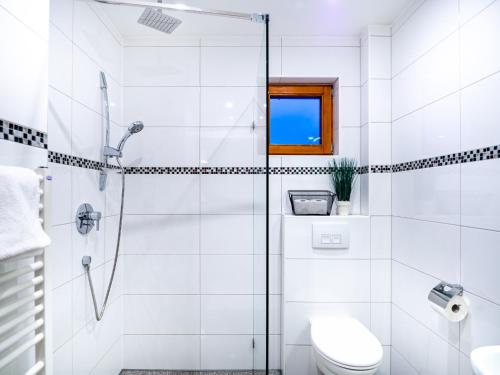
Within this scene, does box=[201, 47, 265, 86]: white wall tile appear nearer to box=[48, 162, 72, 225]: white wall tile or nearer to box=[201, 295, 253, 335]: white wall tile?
box=[48, 162, 72, 225]: white wall tile

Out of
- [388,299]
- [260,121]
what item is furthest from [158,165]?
[388,299]

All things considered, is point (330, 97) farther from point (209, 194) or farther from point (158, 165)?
point (158, 165)

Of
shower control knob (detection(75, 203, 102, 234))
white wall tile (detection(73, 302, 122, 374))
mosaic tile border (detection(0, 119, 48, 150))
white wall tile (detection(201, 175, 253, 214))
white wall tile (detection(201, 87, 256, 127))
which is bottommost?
white wall tile (detection(73, 302, 122, 374))

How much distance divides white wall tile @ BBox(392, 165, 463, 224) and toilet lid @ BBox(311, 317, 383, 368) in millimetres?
756

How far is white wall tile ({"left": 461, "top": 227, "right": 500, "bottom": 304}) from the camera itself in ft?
3.91

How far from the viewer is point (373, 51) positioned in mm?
1999

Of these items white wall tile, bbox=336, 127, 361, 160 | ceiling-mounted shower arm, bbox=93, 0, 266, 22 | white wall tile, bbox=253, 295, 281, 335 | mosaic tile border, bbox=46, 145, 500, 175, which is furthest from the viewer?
white wall tile, bbox=336, 127, 361, 160

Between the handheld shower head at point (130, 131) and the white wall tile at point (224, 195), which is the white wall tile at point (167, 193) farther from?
the handheld shower head at point (130, 131)

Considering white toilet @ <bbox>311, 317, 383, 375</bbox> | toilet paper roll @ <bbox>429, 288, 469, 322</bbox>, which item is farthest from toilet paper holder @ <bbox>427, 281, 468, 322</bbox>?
white toilet @ <bbox>311, 317, 383, 375</bbox>

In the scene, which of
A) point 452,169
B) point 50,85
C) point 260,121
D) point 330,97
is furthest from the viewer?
point 330,97

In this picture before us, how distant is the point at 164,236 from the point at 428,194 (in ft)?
5.31

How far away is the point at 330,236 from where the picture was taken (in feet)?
6.40

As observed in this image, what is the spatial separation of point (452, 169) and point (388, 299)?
1.02 metres

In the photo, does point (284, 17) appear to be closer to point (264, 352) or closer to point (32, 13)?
point (32, 13)
